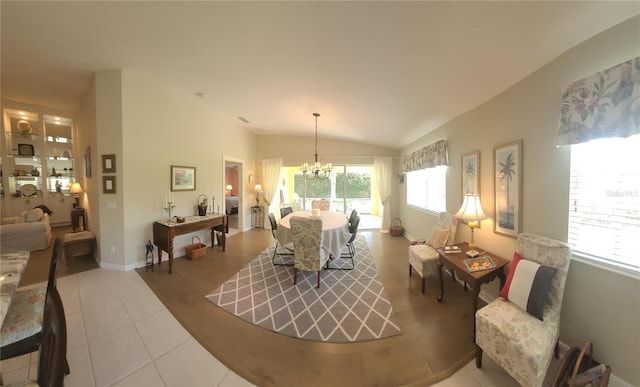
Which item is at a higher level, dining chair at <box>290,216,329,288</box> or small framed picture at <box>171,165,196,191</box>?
small framed picture at <box>171,165,196,191</box>

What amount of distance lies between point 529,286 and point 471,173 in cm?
160

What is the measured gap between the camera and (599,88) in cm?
141

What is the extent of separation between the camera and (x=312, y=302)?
246 cm

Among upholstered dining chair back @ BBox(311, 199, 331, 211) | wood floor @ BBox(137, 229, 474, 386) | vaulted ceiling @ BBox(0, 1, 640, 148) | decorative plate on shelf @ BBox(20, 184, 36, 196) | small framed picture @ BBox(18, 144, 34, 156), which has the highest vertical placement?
vaulted ceiling @ BBox(0, 1, 640, 148)

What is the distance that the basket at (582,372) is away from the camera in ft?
3.99

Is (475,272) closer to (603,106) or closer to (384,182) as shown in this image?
(603,106)

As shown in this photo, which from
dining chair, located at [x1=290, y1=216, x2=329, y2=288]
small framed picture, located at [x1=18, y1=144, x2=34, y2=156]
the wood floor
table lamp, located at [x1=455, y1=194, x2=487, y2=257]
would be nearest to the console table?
the wood floor

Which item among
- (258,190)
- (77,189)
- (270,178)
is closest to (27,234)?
(77,189)

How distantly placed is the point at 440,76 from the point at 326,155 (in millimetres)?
4094

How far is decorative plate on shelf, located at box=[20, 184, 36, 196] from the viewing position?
4.97 metres

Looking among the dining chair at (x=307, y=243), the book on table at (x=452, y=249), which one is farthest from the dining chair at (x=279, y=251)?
the book on table at (x=452, y=249)

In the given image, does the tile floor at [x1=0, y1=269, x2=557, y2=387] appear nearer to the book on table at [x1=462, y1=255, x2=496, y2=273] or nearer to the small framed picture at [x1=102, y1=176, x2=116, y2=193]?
the book on table at [x1=462, y1=255, x2=496, y2=273]

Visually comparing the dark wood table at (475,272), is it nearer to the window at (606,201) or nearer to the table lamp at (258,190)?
the window at (606,201)

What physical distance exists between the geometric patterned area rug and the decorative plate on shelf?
627cm
